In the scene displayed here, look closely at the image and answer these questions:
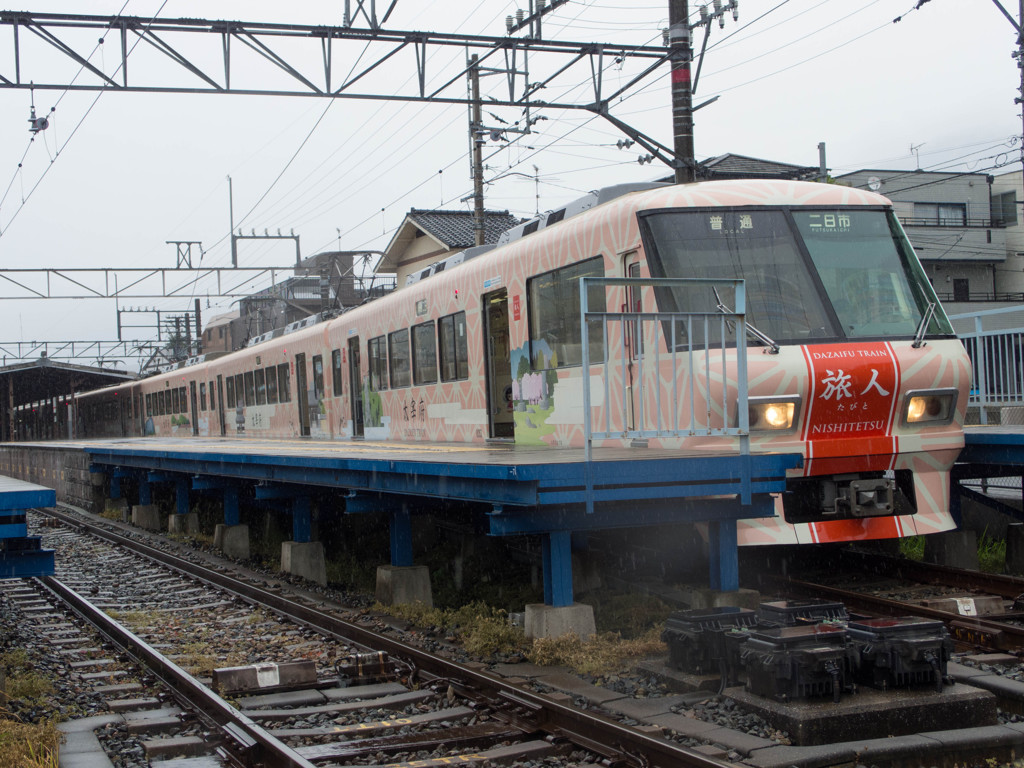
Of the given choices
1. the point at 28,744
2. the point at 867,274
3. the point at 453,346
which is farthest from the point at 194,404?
the point at 28,744

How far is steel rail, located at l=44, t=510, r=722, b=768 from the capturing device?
4570mm

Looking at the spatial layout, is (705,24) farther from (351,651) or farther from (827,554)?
(351,651)

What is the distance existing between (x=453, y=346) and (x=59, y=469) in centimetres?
1580

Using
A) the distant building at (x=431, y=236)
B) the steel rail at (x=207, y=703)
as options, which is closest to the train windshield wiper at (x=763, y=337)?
the steel rail at (x=207, y=703)

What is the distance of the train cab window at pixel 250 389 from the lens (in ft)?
74.9

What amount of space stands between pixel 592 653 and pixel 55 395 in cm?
4886

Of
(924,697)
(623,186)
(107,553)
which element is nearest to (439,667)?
(924,697)

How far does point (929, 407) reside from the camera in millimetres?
8172

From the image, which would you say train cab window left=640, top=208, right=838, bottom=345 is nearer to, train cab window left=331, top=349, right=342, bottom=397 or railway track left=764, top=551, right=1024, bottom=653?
railway track left=764, top=551, right=1024, bottom=653

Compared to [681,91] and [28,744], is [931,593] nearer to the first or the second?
[28,744]

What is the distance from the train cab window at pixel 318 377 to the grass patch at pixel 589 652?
12.1 meters

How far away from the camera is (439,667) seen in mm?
6480

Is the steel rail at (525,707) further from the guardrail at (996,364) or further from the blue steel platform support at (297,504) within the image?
the guardrail at (996,364)

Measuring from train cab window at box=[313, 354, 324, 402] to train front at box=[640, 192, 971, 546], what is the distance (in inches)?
426
